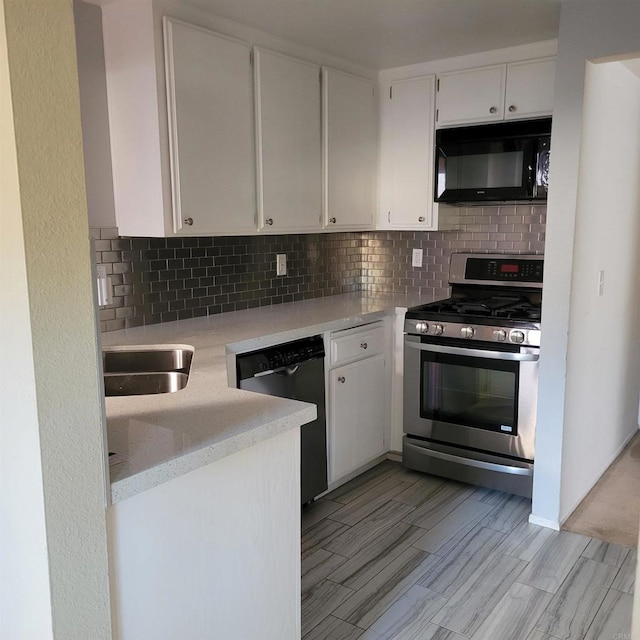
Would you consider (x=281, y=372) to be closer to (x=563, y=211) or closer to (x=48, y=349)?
(x=563, y=211)

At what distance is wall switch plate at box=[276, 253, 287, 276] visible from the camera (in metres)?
3.52

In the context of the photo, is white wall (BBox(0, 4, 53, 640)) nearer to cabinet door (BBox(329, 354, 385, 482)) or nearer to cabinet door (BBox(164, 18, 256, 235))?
cabinet door (BBox(164, 18, 256, 235))

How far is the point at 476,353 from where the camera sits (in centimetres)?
309

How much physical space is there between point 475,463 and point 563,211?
1.34 metres

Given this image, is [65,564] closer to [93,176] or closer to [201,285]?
[93,176]

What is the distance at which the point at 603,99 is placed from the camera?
2795 millimetres

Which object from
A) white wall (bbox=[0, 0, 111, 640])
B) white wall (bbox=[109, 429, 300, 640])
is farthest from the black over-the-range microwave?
white wall (bbox=[0, 0, 111, 640])

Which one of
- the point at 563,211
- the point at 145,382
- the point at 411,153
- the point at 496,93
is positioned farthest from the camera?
the point at 411,153

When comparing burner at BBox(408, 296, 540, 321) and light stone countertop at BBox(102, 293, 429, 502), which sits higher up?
burner at BBox(408, 296, 540, 321)

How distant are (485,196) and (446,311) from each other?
664mm

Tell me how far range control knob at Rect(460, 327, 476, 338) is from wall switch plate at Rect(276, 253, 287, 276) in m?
1.07

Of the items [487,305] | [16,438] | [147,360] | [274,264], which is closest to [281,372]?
[147,360]

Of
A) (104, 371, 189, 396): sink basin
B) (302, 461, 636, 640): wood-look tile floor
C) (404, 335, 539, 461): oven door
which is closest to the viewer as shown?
(302, 461, 636, 640): wood-look tile floor

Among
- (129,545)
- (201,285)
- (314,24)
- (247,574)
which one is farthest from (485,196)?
(129,545)
